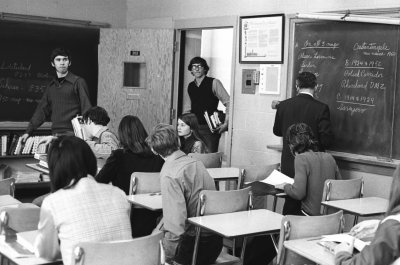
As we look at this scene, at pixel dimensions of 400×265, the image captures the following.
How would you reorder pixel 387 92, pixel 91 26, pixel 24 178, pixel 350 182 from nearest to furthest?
1. pixel 350 182
2. pixel 387 92
3. pixel 24 178
4. pixel 91 26

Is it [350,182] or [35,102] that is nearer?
[350,182]

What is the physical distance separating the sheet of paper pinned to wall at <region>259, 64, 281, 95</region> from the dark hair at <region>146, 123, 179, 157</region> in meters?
2.42

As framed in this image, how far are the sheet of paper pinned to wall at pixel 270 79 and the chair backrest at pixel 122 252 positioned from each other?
3567 mm

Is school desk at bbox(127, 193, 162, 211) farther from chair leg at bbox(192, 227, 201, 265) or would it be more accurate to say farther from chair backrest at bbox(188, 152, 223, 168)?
chair backrest at bbox(188, 152, 223, 168)

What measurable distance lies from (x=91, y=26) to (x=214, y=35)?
198 cm

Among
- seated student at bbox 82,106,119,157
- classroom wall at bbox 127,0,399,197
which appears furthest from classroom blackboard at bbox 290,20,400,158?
seated student at bbox 82,106,119,157

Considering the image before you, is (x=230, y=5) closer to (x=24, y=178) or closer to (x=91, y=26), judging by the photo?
(x=91, y=26)

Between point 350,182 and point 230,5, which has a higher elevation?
point 230,5

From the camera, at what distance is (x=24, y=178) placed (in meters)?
5.90

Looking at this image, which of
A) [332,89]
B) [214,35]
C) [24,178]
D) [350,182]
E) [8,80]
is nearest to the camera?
[350,182]

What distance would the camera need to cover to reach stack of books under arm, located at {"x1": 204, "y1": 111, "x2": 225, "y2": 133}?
21.1ft

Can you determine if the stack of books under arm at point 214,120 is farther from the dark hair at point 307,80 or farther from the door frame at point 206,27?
the dark hair at point 307,80

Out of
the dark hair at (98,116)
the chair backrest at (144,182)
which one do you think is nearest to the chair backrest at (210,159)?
the dark hair at (98,116)

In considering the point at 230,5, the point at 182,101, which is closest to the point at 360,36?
the point at 230,5
